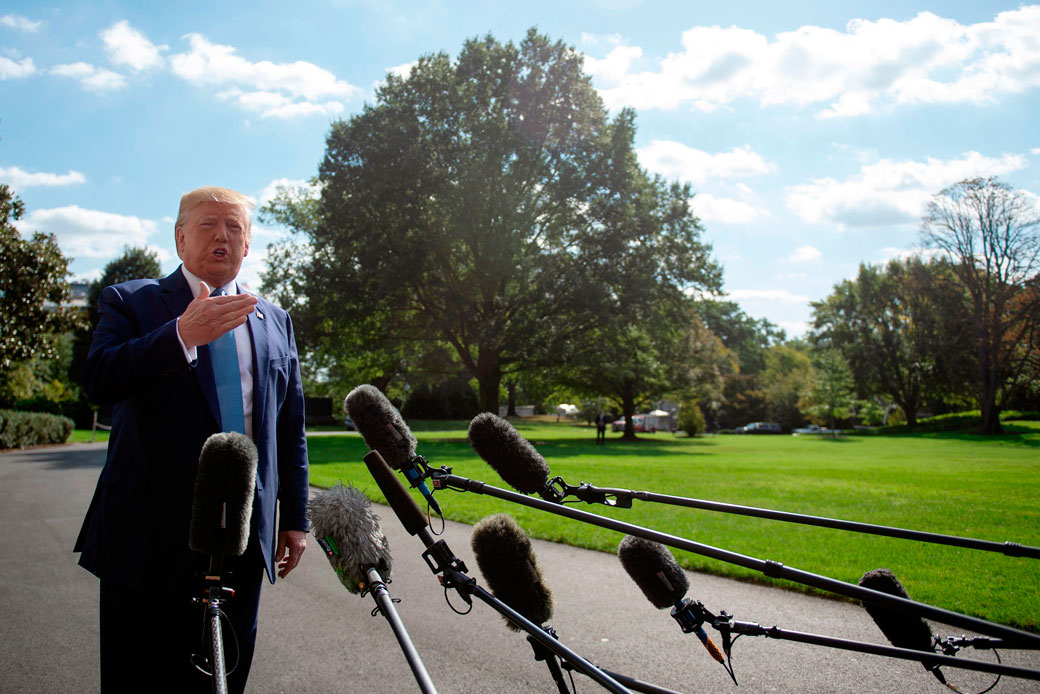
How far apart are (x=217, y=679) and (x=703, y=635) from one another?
1.39m

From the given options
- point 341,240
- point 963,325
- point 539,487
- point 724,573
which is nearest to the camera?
point 539,487

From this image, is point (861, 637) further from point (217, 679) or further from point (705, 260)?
point (705, 260)

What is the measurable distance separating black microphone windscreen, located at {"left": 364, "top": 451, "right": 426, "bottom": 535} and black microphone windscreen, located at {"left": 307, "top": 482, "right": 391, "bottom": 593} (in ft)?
0.24

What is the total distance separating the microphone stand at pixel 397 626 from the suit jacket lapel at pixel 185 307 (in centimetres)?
73

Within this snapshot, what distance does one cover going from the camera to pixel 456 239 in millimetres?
29391

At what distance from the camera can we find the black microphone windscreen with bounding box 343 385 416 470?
2.07 metres

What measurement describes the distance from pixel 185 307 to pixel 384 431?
2.66 feet

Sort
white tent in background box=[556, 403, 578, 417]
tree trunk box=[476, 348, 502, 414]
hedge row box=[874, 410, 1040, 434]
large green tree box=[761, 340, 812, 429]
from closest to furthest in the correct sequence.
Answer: tree trunk box=[476, 348, 502, 414], hedge row box=[874, 410, 1040, 434], large green tree box=[761, 340, 812, 429], white tent in background box=[556, 403, 578, 417]

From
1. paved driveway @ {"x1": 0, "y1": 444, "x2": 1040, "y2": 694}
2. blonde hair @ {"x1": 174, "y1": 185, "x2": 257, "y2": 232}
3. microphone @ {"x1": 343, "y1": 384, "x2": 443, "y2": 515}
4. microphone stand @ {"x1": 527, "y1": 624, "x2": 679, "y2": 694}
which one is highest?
blonde hair @ {"x1": 174, "y1": 185, "x2": 257, "y2": 232}

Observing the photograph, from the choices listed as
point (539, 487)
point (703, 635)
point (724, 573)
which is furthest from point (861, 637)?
point (539, 487)

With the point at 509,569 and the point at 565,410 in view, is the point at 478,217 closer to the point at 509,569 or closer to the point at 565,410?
the point at 509,569

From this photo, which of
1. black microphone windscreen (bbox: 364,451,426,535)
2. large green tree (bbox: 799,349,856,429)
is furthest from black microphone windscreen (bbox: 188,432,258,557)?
large green tree (bbox: 799,349,856,429)

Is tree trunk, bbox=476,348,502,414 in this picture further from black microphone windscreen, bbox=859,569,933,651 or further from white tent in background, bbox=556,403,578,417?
white tent in background, bbox=556,403,578,417

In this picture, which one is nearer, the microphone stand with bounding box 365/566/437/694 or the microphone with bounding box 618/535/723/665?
the microphone stand with bounding box 365/566/437/694
